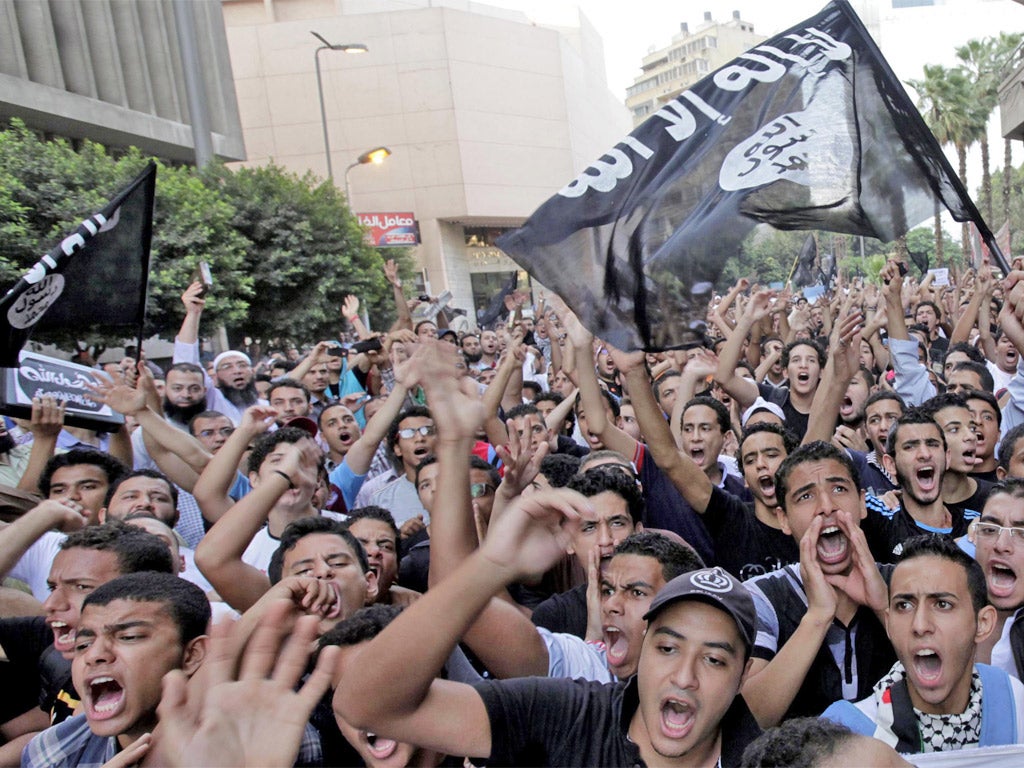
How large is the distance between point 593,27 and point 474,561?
76.6 metres

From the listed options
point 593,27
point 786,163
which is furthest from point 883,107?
point 593,27

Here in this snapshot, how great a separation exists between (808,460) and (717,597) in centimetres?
133

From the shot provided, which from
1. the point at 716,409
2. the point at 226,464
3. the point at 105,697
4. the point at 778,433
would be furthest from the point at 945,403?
the point at 105,697

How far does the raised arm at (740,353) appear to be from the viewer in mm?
4781

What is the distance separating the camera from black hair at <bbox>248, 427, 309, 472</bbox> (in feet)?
13.3

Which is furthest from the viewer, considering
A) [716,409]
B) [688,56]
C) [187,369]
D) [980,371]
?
[688,56]

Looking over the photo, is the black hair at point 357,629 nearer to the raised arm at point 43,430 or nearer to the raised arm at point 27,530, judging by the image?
the raised arm at point 27,530

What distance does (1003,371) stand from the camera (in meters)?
6.85

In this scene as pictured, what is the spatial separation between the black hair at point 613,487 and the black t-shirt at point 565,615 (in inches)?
18.0

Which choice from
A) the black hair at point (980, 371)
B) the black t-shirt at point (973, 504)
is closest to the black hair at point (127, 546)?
the black t-shirt at point (973, 504)

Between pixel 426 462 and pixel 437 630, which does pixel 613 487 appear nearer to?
→ pixel 426 462

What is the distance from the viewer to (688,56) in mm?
125250

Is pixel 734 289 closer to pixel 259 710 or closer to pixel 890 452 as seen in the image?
pixel 890 452

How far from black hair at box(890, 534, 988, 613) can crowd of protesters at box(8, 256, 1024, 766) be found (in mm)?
11
